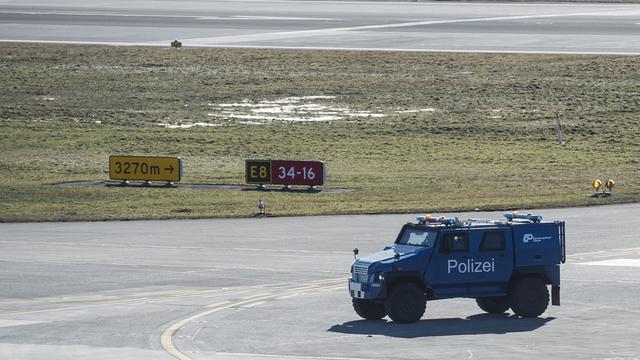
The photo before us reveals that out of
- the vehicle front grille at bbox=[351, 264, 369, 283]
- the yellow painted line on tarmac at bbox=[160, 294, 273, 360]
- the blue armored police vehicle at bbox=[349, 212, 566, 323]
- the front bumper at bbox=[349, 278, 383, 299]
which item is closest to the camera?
the yellow painted line on tarmac at bbox=[160, 294, 273, 360]

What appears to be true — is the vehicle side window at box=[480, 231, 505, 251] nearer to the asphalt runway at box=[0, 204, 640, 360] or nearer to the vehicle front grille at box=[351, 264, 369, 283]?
the asphalt runway at box=[0, 204, 640, 360]

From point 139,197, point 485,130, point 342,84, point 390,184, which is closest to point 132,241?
point 139,197

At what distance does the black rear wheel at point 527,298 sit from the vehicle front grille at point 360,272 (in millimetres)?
4235

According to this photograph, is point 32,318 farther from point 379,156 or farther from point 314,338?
point 379,156

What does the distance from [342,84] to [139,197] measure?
35488mm

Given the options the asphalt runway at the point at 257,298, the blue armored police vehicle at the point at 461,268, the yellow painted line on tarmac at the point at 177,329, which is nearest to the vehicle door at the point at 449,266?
the blue armored police vehicle at the point at 461,268

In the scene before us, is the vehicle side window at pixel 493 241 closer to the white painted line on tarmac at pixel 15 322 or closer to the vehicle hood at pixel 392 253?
the vehicle hood at pixel 392 253

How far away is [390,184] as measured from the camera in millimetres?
71562

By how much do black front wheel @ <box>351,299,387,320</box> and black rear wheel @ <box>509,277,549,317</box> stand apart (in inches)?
142

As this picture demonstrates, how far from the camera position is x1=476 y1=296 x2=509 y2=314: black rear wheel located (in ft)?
124

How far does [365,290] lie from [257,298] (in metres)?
5.72

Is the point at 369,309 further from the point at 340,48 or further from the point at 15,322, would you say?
the point at 340,48

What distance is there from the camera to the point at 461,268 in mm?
36906

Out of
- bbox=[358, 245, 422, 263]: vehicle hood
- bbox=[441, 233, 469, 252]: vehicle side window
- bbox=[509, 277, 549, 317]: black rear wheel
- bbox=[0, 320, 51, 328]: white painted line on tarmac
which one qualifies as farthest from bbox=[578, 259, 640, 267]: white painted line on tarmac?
bbox=[0, 320, 51, 328]: white painted line on tarmac
